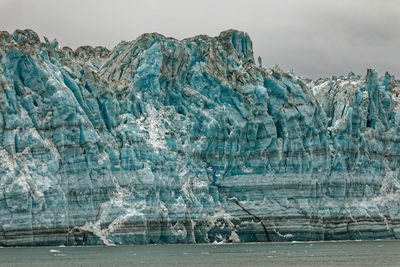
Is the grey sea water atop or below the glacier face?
below

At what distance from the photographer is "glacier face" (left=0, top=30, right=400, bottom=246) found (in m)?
62.8

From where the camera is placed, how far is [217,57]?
75.2 meters

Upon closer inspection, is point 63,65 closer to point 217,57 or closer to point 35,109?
point 35,109

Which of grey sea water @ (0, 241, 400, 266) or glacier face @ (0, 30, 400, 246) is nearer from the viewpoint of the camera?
grey sea water @ (0, 241, 400, 266)

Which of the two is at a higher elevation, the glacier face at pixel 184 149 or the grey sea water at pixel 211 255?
the glacier face at pixel 184 149

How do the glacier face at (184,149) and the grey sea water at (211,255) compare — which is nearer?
the grey sea water at (211,255)

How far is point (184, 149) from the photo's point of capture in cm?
6988

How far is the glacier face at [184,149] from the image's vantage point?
6278cm

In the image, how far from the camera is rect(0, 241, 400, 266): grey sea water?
5072 centimetres

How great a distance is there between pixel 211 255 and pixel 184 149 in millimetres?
→ 14724

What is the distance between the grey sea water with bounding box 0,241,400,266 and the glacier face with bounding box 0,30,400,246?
2644 mm

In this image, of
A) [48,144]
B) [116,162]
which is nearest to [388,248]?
[116,162]

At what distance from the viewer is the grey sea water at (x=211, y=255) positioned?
166ft

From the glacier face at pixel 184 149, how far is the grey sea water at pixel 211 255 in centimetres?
264
